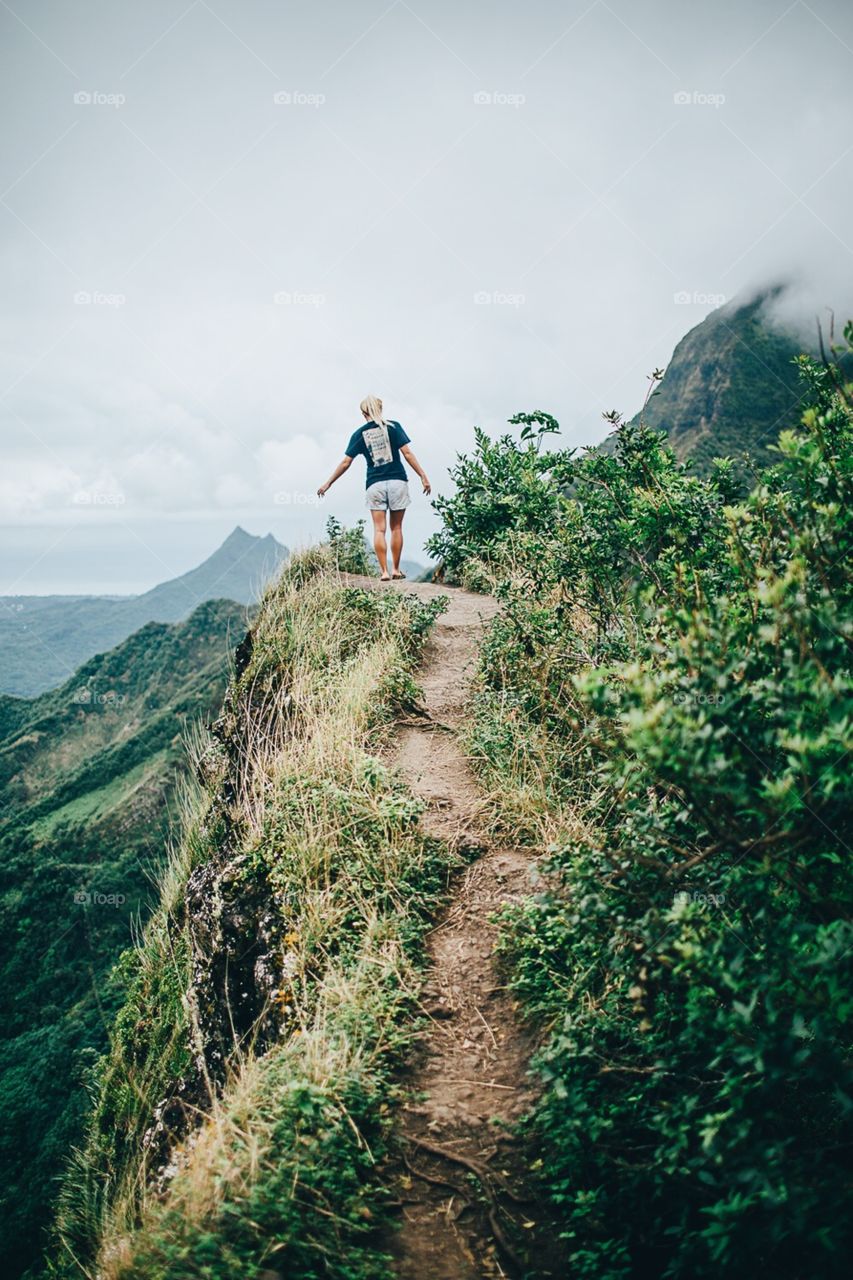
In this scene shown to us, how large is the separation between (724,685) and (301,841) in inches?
109

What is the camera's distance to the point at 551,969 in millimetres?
3137

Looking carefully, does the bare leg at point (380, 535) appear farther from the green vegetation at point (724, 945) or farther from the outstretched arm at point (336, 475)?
the green vegetation at point (724, 945)

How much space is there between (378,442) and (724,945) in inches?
268

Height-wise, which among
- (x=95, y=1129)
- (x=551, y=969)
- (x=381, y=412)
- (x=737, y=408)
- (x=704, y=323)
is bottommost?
(x=95, y=1129)

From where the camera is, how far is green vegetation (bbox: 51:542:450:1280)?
7.64ft

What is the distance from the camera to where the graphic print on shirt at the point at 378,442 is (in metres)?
Result: 7.89

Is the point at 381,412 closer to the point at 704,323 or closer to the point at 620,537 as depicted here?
the point at 620,537

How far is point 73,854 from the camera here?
38.7 metres

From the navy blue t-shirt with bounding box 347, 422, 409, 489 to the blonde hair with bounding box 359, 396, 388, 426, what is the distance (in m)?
0.10

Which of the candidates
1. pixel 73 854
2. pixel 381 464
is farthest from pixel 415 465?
pixel 73 854

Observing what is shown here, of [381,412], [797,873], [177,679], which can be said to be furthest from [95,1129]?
[177,679]
